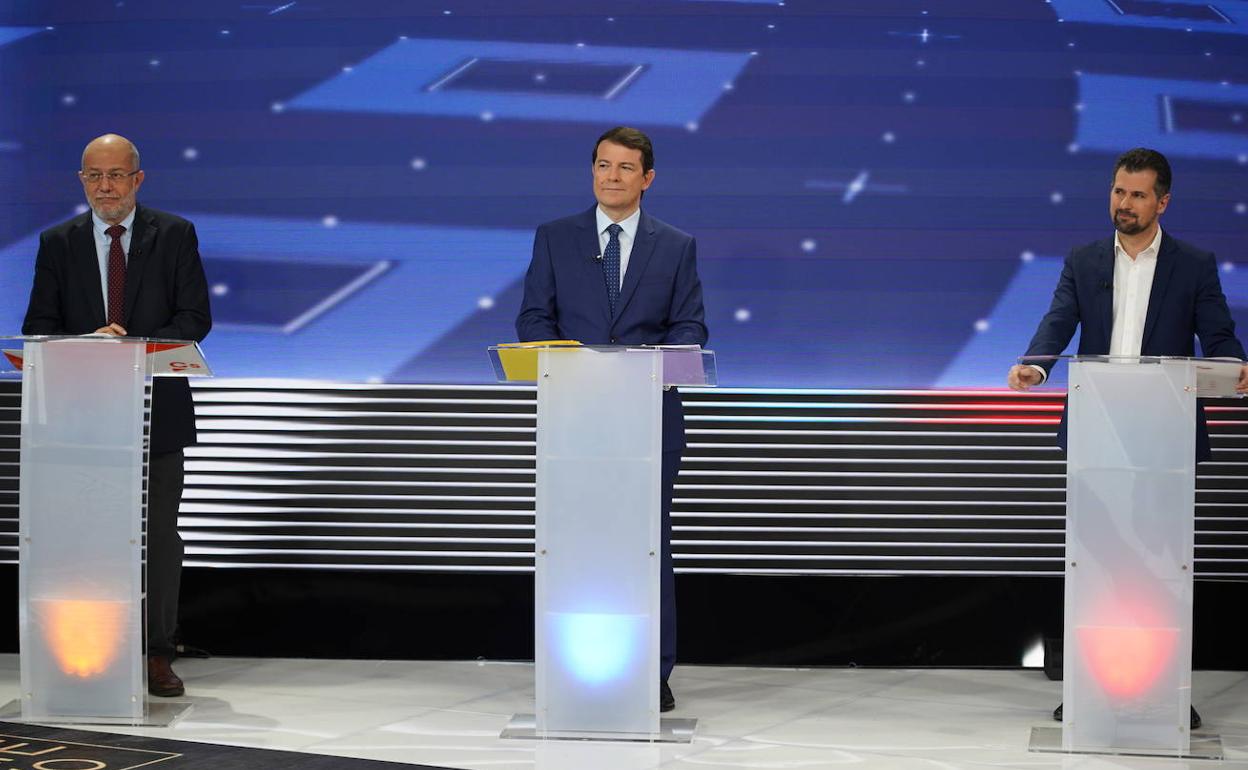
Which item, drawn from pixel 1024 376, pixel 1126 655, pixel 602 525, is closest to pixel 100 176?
pixel 602 525

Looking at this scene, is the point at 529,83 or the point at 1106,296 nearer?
the point at 1106,296

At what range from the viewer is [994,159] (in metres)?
5.85

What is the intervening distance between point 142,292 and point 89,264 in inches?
7.7

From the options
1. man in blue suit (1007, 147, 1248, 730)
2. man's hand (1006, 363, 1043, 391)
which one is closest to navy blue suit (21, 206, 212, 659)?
man's hand (1006, 363, 1043, 391)

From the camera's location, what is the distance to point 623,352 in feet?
14.0

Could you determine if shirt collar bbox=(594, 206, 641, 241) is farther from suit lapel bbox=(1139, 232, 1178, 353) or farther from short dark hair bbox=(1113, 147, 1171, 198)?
suit lapel bbox=(1139, 232, 1178, 353)

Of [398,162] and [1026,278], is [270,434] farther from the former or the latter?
[1026,278]

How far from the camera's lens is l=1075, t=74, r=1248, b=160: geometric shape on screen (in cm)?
582

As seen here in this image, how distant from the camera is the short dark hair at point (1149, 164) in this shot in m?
4.62

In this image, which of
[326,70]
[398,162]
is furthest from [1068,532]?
[326,70]

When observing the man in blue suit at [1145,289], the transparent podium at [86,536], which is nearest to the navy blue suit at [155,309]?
the transparent podium at [86,536]

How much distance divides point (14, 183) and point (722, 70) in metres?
2.74

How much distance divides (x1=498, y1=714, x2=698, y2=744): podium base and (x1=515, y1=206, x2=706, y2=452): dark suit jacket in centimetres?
82

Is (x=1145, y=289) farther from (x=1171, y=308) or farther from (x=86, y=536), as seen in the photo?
(x=86, y=536)
